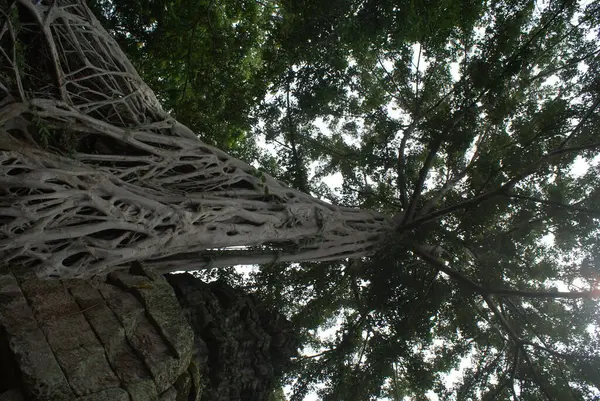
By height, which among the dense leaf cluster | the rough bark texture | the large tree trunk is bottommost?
the rough bark texture

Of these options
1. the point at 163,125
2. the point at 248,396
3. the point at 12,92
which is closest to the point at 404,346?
the point at 248,396

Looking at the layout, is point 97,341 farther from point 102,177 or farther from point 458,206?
point 458,206

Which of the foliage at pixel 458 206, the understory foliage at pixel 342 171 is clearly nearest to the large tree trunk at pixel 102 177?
the understory foliage at pixel 342 171

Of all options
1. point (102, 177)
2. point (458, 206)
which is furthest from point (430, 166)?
point (102, 177)

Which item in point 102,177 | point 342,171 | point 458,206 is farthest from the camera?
point 342,171

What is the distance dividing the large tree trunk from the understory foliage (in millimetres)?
20

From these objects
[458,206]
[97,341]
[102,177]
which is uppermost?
[458,206]

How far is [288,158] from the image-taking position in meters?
7.55

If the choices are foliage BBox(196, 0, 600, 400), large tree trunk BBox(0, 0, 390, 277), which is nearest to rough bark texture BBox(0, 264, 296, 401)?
large tree trunk BBox(0, 0, 390, 277)

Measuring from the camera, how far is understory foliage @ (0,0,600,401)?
3.60 m

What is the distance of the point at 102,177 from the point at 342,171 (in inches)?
233

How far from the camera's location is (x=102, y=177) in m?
3.35

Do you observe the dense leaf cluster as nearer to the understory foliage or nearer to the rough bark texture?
the understory foliage

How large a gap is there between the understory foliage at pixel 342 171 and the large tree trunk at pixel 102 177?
0.02m
